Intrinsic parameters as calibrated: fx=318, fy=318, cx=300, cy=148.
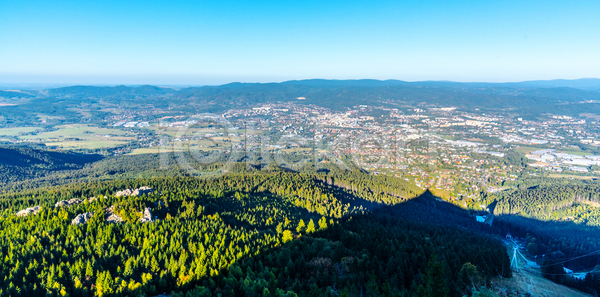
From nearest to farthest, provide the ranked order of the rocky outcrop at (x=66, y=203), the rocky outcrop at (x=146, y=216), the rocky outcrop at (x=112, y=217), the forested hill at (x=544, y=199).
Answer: the rocky outcrop at (x=112, y=217), the rocky outcrop at (x=146, y=216), the rocky outcrop at (x=66, y=203), the forested hill at (x=544, y=199)

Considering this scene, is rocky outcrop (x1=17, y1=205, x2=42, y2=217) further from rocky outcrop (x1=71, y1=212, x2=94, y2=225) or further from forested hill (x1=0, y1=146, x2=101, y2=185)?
forested hill (x1=0, y1=146, x2=101, y2=185)

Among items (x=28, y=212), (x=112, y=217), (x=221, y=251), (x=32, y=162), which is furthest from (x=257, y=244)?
(x=32, y=162)

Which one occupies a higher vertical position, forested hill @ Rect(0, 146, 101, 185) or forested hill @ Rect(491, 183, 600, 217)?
forested hill @ Rect(0, 146, 101, 185)

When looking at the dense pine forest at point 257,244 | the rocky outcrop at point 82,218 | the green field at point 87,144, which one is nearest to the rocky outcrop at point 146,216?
the dense pine forest at point 257,244

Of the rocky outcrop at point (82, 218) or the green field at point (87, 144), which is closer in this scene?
the rocky outcrop at point (82, 218)

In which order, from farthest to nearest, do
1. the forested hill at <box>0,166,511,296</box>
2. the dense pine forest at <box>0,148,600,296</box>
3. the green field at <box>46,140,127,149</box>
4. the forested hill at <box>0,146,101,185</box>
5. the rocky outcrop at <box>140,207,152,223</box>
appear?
the green field at <box>46,140,127,149</box>, the forested hill at <box>0,146,101,185</box>, the rocky outcrop at <box>140,207,152,223</box>, the dense pine forest at <box>0,148,600,296</box>, the forested hill at <box>0,166,511,296</box>

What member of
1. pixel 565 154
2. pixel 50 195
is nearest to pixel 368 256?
pixel 50 195

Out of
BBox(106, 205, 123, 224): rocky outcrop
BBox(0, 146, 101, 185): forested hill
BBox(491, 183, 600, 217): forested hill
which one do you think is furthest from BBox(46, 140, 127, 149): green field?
BBox(491, 183, 600, 217): forested hill

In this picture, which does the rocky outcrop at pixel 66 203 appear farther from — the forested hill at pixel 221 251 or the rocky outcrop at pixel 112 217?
the rocky outcrop at pixel 112 217

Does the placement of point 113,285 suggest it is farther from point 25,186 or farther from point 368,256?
point 25,186
